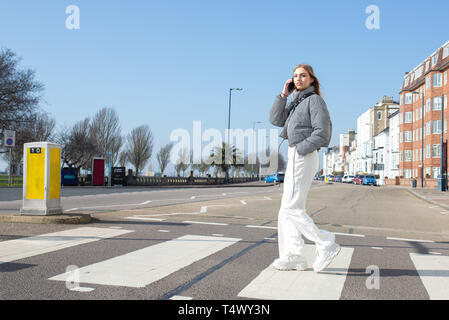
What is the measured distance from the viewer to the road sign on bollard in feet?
25.6

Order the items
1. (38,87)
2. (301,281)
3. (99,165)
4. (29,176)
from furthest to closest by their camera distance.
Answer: (99,165) < (38,87) < (29,176) < (301,281)

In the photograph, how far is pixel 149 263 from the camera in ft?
14.9

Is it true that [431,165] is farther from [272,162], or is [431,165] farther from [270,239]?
[270,239]

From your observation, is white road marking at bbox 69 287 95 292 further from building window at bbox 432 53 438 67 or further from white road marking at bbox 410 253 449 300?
building window at bbox 432 53 438 67

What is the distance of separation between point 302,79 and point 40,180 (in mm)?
5548

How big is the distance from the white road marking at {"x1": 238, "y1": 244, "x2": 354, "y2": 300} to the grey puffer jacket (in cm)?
117

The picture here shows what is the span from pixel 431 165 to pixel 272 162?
44.3 metres

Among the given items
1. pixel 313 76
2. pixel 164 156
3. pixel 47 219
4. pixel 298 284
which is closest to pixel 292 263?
pixel 298 284

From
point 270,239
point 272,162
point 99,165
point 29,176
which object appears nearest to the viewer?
point 270,239

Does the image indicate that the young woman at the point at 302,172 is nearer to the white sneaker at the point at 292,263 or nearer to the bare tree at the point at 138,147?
the white sneaker at the point at 292,263

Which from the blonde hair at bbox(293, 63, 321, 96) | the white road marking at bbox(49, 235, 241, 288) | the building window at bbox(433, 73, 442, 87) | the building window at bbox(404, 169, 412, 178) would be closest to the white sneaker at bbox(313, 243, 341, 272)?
the white road marking at bbox(49, 235, 241, 288)

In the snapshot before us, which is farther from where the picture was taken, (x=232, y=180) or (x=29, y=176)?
(x=232, y=180)
